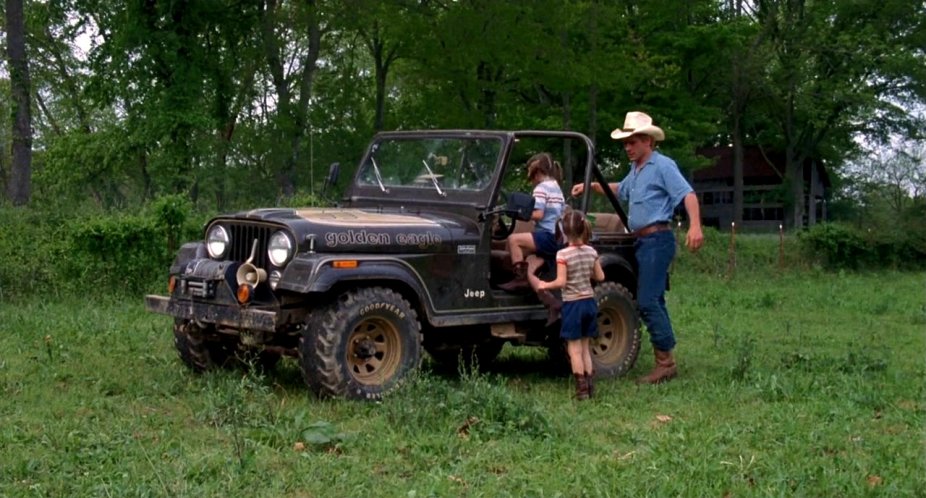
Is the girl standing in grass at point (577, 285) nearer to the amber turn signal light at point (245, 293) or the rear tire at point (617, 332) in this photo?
the rear tire at point (617, 332)

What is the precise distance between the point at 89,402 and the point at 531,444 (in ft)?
9.61

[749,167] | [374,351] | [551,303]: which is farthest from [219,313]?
[749,167]

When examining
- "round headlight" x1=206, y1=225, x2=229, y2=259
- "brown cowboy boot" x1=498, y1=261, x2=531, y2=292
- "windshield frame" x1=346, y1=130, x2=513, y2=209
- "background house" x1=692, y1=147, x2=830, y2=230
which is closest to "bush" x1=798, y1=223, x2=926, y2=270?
"windshield frame" x1=346, y1=130, x2=513, y2=209

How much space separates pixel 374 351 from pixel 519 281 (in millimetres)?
1501

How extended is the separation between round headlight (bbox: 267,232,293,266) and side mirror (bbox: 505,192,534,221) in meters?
1.69

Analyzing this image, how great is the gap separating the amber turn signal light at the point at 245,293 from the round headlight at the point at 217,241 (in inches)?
21.4

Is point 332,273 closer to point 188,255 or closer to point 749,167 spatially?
point 188,255

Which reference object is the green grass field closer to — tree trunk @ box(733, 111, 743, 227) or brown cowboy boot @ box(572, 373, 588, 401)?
brown cowboy boot @ box(572, 373, 588, 401)

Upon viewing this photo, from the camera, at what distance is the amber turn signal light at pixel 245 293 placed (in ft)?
24.0

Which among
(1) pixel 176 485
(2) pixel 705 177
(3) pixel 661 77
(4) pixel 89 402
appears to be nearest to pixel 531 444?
(1) pixel 176 485

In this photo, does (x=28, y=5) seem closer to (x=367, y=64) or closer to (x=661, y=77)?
(x=367, y=64)

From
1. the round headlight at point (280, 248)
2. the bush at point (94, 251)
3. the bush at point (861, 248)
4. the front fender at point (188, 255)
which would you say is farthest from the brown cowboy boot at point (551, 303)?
the bush at point (861, 248)

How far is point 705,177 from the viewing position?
50031mm

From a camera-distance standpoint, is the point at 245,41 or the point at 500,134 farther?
the point at 245,41
